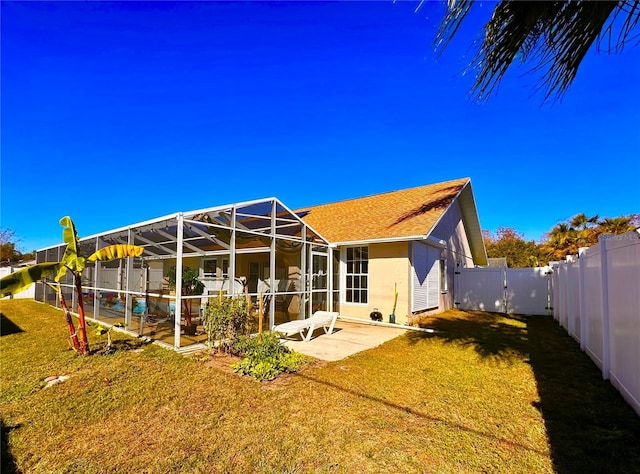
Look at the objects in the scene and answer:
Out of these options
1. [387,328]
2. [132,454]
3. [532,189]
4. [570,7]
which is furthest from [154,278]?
[532,189]

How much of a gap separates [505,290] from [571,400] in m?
11.9

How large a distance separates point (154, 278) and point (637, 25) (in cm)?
1071

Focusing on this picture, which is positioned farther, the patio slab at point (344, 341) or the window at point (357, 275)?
the window at point (357, 275)

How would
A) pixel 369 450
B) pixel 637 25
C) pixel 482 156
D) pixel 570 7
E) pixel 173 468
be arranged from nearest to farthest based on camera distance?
pixel 570 7 → pixel 637 25 → pixel 173 468 → pixel 369 450 → pixel 482 156

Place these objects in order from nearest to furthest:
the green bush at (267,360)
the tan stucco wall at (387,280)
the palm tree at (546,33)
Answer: the palm tree at (546,33) → the green bush at (267,360) → the tan stucco wall at (387,280)

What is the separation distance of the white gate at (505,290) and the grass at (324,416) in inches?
324

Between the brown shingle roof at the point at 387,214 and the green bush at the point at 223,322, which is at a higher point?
the brown shingle roof at the point at 387,214

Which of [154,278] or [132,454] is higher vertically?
[154,278]

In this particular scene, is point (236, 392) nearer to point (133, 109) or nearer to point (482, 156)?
point (133, 109)

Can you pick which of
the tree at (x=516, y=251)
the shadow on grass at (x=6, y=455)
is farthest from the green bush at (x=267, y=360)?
the tree at (x=516, y=251)

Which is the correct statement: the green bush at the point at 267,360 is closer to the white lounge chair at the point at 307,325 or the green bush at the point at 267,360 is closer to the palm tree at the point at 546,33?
the white lounge chair at the point at 307,325

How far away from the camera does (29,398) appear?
17.7ft

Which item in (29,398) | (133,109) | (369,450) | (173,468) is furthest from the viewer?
(133,109)

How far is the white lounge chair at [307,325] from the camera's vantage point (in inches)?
340
